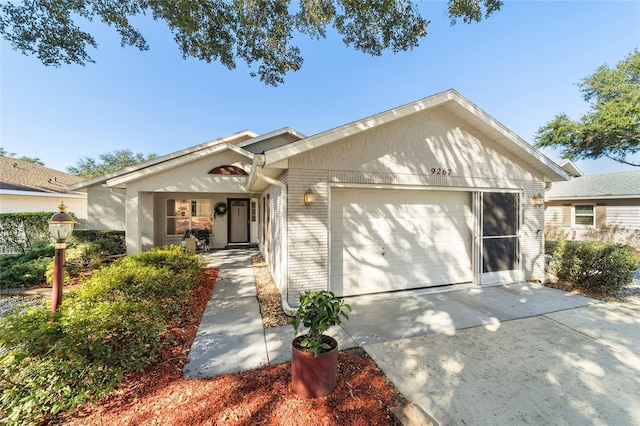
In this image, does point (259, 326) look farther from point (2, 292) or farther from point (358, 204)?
point (2, 292)

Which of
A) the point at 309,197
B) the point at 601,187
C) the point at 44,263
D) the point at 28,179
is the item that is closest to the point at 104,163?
the point at 28,179

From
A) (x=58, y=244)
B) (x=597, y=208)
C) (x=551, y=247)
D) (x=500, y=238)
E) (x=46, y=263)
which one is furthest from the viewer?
(x=597, y=208)

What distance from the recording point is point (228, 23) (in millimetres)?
6262

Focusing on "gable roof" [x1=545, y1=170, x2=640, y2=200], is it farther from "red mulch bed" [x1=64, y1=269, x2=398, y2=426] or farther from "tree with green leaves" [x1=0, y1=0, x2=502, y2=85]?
"red mulch bed" [x1=64, y1=269, x2=398, y2=426]

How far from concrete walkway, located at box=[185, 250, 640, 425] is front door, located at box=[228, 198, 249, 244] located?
7613 mm

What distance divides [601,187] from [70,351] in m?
21.1

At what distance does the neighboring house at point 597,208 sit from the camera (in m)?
11.9

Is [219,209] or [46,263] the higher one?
[219,209]

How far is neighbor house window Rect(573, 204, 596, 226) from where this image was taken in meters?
13.5

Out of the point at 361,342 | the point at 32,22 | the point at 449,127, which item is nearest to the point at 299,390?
the point at 361,342

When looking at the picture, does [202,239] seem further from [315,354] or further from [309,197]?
[315,354]

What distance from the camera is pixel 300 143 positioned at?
14.8 ft

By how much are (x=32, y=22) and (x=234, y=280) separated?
7633 millimetres

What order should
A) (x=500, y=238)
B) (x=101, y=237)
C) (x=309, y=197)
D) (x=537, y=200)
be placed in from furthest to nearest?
(x=101, y=237), (x=537, y=200), (x=500, y=238), (x=309, y=197)
